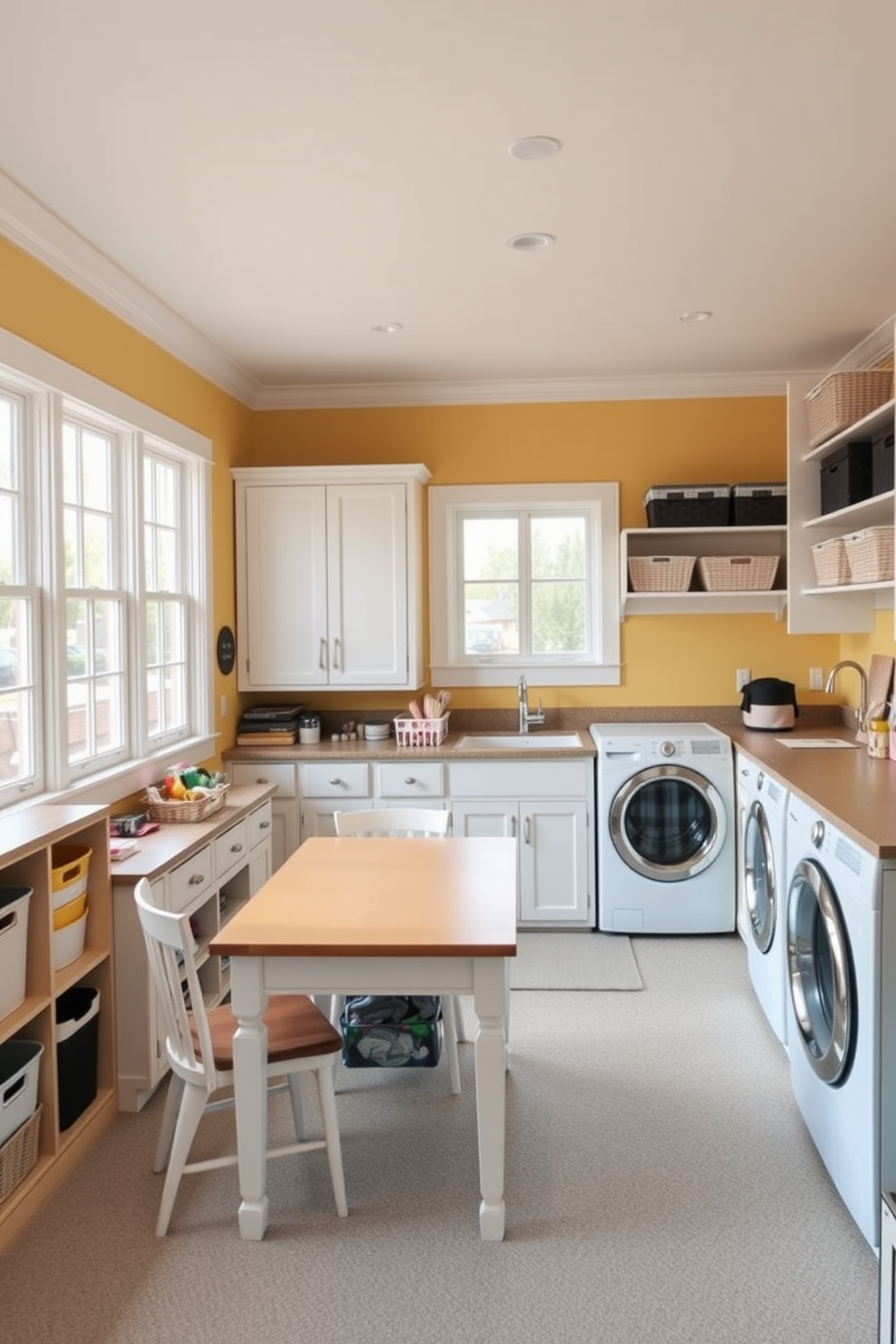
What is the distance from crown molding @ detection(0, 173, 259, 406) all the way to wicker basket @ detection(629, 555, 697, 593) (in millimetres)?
2186

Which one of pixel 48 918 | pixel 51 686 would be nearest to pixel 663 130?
pixel 51 686

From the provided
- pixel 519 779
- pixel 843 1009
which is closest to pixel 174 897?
pixel 519 779

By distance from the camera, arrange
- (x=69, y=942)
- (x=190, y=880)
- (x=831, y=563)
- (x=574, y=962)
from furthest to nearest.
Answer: (x=574, y=962) → (x=831, y=563) → (x=190, y=880) → (x=69, y=942)

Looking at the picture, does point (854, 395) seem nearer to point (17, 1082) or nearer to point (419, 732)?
point (419, 732)

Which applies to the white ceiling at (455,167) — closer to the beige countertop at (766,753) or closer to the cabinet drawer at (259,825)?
the beige countertop at (766,753)

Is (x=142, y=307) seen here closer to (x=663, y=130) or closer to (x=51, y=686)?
(x=51, y=686)

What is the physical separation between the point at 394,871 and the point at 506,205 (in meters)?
1.95

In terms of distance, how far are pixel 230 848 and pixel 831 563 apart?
8.83ft

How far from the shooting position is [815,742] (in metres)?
4.17

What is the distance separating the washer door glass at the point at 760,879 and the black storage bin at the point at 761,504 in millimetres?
1614

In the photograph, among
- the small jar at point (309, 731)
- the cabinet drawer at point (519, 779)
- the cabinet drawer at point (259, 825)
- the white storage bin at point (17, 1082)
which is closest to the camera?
the white storage bin at point (17, 1082)

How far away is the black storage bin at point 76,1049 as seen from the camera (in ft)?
8.66

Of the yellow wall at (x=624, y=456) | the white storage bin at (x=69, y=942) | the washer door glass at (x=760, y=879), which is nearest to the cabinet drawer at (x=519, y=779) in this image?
the yellow wall at (x=624, y=456)

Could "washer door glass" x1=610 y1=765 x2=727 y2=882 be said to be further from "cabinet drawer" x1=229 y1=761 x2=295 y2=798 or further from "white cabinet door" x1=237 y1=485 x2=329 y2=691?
"white cabinet door" x1=237 y1=485 x2=329 y2=691
